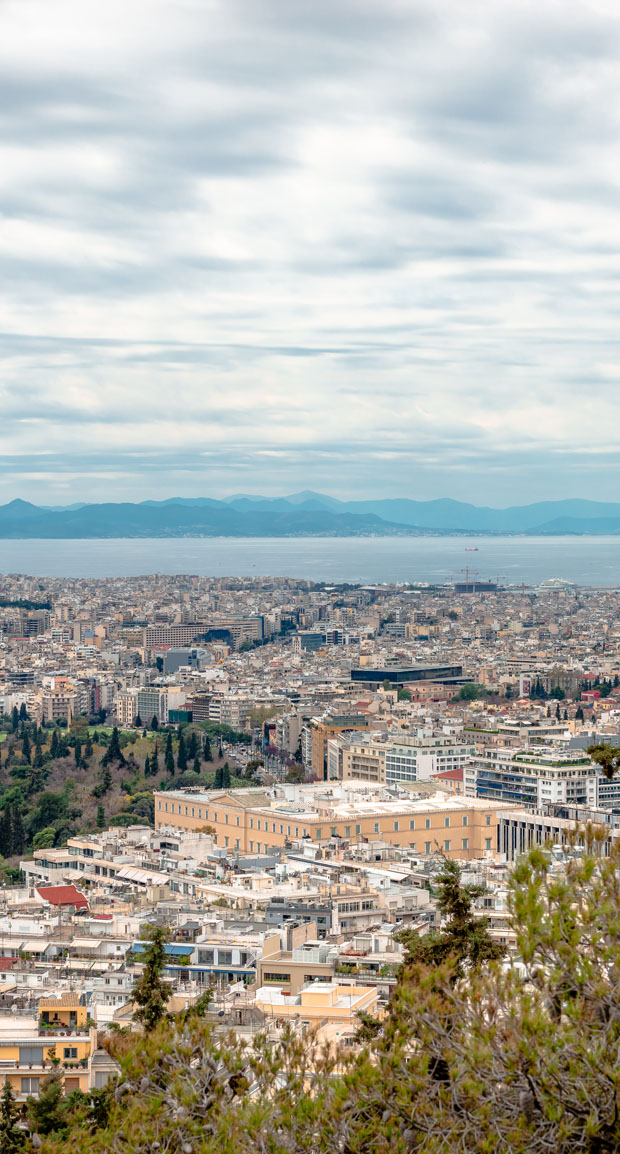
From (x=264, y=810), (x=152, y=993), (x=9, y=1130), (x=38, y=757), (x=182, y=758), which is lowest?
(x=38, y=757)

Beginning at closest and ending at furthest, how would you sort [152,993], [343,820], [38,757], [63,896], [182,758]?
[152,993] → [63,896] → [343,820] → [182,758] → [38,757]

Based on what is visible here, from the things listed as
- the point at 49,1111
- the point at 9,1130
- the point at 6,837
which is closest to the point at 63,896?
the point at 6,837

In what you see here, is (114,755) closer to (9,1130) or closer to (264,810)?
(264,810)

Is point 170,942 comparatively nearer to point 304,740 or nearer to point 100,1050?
point 100,1050

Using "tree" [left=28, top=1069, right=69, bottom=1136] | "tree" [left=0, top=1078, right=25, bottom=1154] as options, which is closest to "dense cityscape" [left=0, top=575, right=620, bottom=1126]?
"tree" [left=28, top=1069, right=69, bottom=1136]

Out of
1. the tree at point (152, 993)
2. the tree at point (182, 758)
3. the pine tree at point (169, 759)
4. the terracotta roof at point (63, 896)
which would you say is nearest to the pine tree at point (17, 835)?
the terracotta roof at point (63, 896)

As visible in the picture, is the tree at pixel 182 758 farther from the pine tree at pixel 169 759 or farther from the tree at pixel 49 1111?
the tree at pixel 49 1111
